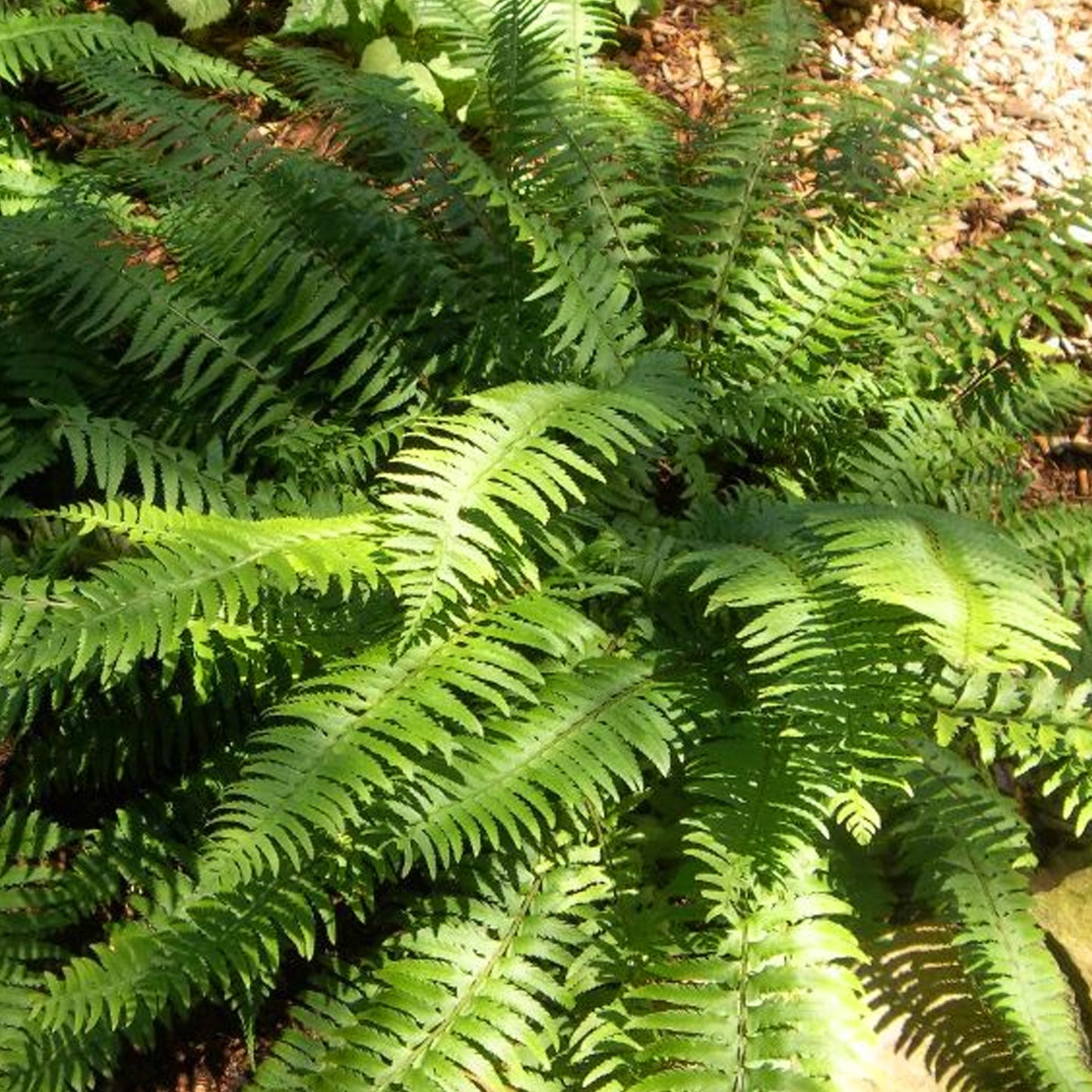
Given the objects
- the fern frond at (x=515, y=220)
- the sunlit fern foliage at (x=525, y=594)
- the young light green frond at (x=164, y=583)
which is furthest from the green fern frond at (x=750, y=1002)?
the fern frond at (x=515, y=220)

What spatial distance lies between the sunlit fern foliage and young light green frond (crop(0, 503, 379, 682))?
0.01 metres

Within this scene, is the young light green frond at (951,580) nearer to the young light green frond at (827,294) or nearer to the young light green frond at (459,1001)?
the young light green frond at (827,294)

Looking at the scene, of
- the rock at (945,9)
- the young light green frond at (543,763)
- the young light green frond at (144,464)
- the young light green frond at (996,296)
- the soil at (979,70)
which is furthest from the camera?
the rock at (945,9)

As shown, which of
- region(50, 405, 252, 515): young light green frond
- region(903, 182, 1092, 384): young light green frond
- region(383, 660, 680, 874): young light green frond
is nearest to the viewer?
region(383, 660, 680, 874): young light green frond

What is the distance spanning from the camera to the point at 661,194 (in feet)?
12.6

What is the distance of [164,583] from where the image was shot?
7.76ft

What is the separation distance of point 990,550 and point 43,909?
2282 millimetres

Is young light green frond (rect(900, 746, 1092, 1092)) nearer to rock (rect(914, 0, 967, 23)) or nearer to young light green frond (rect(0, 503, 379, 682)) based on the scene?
young light green frond (rect(0, 503, 379, 682))

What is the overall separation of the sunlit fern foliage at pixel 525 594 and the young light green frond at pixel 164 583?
0.01m

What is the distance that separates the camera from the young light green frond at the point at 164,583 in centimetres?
228

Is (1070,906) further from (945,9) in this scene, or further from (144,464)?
(945,9)

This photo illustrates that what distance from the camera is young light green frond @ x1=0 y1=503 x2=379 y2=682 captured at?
228cm

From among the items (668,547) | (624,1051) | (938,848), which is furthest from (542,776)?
(938,848)

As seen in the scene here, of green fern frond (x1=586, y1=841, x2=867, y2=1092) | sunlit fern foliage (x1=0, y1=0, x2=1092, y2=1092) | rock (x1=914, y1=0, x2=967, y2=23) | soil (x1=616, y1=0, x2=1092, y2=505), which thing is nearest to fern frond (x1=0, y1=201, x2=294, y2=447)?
sunlit fern foliage (x1=0, y1=0, x2=1092, y2=1092)
